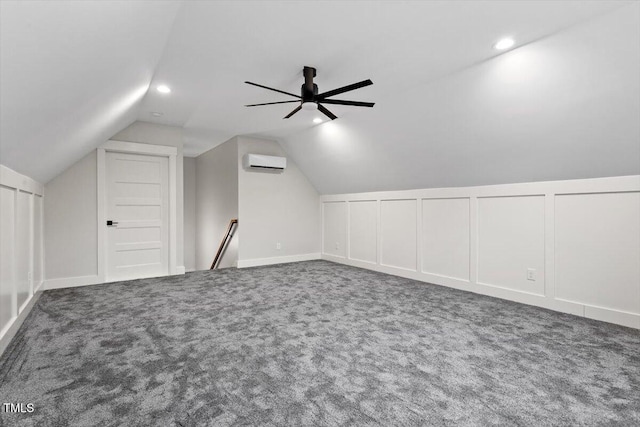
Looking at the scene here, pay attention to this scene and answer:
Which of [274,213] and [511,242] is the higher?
[274,213]

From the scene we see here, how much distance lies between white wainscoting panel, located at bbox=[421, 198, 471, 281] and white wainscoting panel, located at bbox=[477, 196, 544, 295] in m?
0.22

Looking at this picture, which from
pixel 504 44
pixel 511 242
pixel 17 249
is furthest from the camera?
pixel 511 242

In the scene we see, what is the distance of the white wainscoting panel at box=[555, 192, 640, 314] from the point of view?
299 centimetres

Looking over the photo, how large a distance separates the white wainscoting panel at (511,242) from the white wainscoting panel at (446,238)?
216 mm

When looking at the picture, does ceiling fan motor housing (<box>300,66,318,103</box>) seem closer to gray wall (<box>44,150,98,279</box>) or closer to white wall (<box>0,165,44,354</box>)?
white wall (<box>0,165,44,354</box>)

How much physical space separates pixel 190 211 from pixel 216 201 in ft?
5.12

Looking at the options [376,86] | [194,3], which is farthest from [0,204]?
[376,86]

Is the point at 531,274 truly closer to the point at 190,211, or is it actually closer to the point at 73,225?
the point at 73,225

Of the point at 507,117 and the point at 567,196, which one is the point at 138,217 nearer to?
the point at 507,117

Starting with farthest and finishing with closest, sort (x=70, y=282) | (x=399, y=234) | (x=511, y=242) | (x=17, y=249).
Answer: (x=399, y=234) < (x=70, y=282) < (x=511, y=242) < (x=17, y=249)

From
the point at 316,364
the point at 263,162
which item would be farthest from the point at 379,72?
the point at 263,162

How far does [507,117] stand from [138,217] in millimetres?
5137

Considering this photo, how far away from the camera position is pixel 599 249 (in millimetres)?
3174

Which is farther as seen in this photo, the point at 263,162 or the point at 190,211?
the point at 190,211
